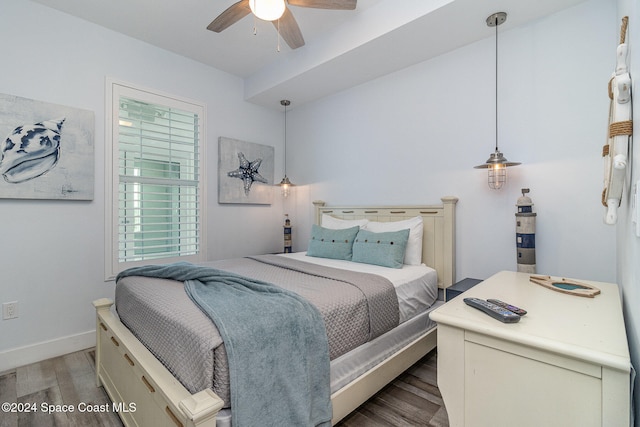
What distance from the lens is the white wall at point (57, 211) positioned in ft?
7.57

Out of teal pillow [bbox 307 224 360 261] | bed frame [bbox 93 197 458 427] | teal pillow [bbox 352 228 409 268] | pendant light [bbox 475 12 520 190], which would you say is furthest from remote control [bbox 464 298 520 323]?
teal pillow [bbox 307 224 360 261]

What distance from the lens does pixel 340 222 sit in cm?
322

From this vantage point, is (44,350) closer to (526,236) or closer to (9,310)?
(9,310)

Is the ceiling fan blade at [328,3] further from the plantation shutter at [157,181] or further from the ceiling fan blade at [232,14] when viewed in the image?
the plantation shutter at [157,181]

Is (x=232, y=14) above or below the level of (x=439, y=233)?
above

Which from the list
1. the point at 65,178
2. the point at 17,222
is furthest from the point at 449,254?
the point at 17,222

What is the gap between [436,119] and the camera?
2.78m

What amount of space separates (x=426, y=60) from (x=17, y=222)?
3774 millimetres

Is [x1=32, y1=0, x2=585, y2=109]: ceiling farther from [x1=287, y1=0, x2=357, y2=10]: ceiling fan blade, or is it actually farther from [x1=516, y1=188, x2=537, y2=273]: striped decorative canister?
[x1=516, y1=188, x2=537, y2=273]: striped decorative canister

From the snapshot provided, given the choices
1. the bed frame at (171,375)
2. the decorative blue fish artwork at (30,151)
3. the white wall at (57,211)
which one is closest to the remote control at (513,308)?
the bed frame at (171,375)

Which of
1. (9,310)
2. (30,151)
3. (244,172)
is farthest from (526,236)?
(9,310)

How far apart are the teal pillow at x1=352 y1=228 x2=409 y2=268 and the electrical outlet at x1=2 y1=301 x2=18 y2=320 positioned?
2.75 m

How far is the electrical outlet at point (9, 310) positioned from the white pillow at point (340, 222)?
2.72m

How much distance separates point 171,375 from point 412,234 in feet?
6.89
